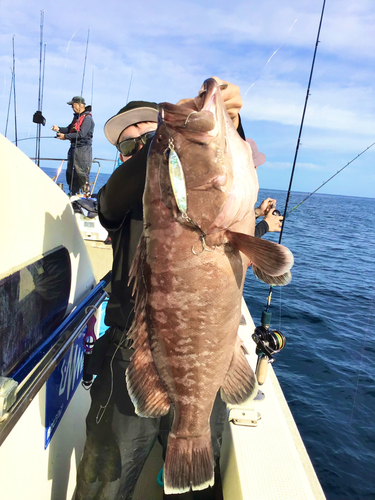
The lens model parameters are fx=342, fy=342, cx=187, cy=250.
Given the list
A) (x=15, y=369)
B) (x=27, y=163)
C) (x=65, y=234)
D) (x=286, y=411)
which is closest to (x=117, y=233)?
(x=65, y=234)

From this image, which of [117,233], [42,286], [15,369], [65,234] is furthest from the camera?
[65,234]

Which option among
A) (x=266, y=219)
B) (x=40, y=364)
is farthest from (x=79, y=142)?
(x=40, y=364)

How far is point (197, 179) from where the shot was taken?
4.38 ft

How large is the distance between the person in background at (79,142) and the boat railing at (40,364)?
5990mm

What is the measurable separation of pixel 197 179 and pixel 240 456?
1883mm

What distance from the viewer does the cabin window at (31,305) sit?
158 cm

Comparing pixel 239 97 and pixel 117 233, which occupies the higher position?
pixel 239 97

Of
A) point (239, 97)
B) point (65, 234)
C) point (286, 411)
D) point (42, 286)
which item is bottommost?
point (286, 411)

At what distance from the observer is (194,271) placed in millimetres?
1409

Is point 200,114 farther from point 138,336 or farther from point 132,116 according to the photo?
point 132,116

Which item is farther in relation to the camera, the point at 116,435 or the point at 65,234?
the point at 65,234

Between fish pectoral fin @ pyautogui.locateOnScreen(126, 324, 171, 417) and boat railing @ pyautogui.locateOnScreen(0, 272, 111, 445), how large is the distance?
0.48 metres

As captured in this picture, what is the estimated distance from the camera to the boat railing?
1482mm

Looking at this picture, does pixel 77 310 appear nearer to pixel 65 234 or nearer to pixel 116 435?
pixel 65 234
